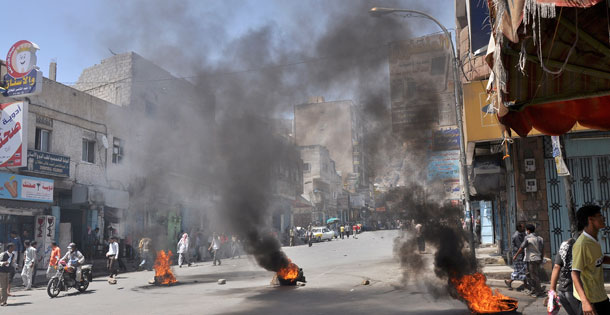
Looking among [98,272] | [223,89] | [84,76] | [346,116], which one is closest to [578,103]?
[223,89]

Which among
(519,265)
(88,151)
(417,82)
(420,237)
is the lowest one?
(519,265)

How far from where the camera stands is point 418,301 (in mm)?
8656

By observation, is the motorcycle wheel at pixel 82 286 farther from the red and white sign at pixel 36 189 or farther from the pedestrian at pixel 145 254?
the red and white sign at pixel 36 189

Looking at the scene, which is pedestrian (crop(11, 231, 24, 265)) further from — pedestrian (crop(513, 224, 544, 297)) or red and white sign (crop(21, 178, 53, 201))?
pedestrian (crop(513, 224, 544, 297))

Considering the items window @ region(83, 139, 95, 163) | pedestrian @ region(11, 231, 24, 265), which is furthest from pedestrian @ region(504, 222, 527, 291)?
window @ region(83, 139, 95, 163)

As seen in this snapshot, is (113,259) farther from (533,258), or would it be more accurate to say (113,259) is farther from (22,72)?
(533,258)

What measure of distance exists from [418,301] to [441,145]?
20.8ft

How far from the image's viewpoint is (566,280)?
4.40 m

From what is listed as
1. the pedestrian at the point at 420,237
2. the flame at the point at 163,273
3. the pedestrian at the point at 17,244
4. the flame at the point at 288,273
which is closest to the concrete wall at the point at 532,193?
the pedestrian at the point at 420,237

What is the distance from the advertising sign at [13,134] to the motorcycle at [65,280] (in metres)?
5.94

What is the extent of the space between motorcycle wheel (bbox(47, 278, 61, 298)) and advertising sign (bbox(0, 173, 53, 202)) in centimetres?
662

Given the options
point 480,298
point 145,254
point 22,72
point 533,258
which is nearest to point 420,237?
point 533,258

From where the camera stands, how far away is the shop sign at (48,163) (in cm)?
1750

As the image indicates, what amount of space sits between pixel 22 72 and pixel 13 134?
6.98ft
